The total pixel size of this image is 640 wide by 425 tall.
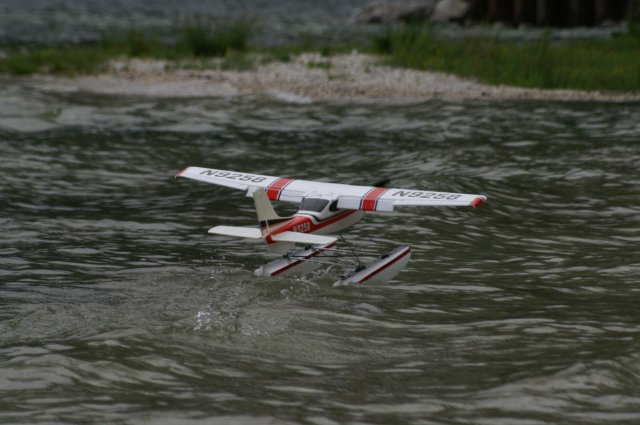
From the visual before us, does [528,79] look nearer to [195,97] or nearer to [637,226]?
[195,97]

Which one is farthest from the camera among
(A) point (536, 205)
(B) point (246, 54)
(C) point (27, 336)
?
(B) point (246, 54)

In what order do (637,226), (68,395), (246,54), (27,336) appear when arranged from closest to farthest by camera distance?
(68,395) < (27,336) < (637,226) < (246,54)

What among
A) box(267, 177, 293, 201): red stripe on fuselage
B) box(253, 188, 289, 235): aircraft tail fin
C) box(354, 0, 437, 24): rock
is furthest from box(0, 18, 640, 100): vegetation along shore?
box(253, 188, 289, 235): aircraft tail fin

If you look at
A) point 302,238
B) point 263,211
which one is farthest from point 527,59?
point 302,238

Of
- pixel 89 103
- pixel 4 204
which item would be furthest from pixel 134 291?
pixel 89 103

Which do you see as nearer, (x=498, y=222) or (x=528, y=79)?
(x=498, y=222)

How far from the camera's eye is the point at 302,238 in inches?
480

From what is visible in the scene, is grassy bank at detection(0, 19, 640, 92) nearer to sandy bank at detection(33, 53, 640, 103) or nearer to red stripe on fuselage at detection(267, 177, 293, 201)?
sandy bank at detection(33, 53, 640, 103)

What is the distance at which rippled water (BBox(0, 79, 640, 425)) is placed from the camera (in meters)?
9.35

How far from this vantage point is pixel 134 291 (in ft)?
42.9

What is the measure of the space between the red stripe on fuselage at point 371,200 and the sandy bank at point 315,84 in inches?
615

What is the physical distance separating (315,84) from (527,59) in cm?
637

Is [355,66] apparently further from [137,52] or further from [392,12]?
[392,12]

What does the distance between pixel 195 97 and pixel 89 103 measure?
3.00 metres
